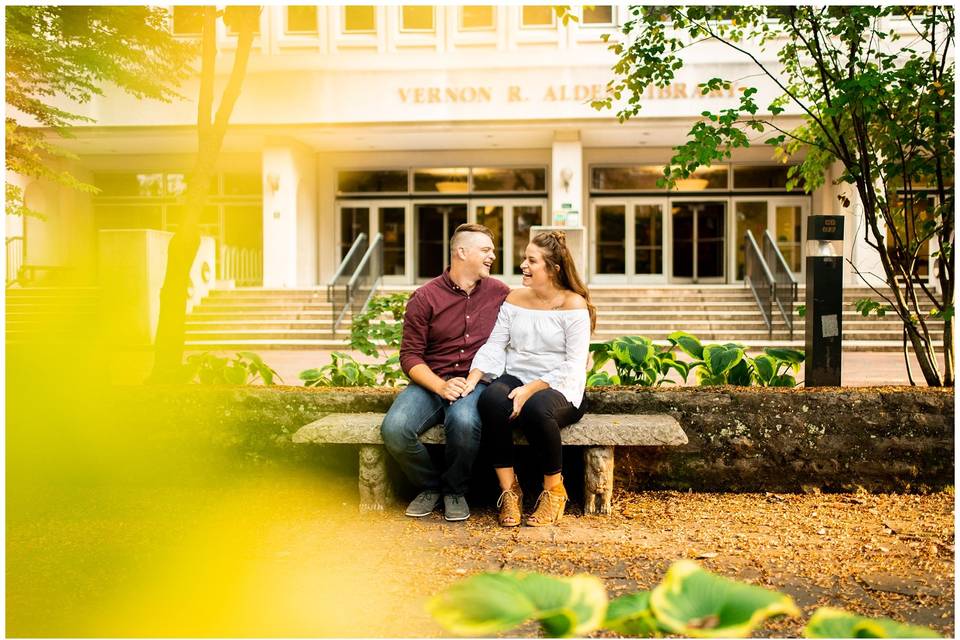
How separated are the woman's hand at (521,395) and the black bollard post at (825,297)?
5.35ft

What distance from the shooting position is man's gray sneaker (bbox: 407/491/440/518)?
4.03m

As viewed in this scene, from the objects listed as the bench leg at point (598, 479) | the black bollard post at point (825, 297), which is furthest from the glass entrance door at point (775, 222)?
the bench leg at point (598, 479)

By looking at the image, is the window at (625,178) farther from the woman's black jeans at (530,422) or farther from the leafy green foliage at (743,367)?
the woman's black jeans at (530,422)

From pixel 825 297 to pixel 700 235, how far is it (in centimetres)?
1695

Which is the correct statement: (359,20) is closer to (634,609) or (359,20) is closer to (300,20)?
(300,20)

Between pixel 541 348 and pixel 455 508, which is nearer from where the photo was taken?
pixel 455 508

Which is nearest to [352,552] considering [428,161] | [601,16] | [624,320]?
[624,320]

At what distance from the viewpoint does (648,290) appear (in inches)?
635

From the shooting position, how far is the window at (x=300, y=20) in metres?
19.1

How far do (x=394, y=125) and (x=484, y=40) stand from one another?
2.67 metres

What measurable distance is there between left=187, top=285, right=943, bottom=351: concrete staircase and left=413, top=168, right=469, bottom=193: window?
572cm

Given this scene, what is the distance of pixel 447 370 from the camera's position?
4301mm

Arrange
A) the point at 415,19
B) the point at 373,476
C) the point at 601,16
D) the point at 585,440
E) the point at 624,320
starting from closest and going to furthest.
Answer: the point at 585,440 < the point at 373,476 < the point at 624,320 < the point at 415,19 < the point at 601,16

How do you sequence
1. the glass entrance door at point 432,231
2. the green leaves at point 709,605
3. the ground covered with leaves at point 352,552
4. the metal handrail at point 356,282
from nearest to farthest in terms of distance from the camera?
the green leaves at point 709,605 → the ground covered with leaves at point 352,552 → the metal handrail at point 356,282 → the glass entrance door at point 432,231
